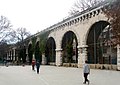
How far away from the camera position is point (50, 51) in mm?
64125

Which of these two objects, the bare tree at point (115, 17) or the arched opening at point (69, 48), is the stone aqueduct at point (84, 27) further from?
the bare tree at point (115, 17)

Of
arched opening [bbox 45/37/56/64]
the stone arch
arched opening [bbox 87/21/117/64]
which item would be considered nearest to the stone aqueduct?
arched opening [bbox 87/21/117/64]

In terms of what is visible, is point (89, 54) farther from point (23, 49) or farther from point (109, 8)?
point (23, 49)


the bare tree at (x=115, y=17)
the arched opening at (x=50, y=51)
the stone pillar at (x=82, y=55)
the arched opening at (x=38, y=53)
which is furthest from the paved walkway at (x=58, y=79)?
the arched opening at (x=38, y=53)

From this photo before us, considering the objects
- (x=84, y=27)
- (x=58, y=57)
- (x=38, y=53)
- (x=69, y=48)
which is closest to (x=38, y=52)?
(x=38, y=53)

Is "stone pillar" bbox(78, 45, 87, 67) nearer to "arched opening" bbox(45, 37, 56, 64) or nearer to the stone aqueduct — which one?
the stone aqueduct

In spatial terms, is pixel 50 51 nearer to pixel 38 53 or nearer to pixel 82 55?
pixel 38 53

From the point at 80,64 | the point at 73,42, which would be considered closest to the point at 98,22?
the point at 80,64

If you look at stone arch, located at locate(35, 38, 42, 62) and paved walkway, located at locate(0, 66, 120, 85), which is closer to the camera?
paved walkway, located at locate(0, 66, 120, 85)

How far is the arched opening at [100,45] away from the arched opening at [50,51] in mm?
17951

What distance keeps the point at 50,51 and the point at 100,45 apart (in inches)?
900

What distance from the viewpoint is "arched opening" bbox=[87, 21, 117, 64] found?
1564 inches

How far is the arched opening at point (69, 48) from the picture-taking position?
166 ft

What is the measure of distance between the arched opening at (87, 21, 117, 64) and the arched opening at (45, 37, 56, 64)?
18.0 metres
